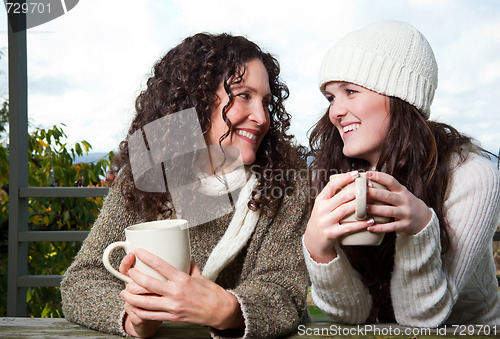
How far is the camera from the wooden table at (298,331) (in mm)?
880

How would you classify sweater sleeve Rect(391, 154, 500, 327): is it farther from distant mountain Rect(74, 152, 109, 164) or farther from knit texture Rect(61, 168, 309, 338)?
distant mountain Rect(74, 152, 109, 164)

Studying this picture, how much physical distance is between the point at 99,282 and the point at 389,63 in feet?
2.51

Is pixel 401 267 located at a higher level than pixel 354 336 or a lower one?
higher

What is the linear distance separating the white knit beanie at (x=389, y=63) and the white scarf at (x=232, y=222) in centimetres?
30

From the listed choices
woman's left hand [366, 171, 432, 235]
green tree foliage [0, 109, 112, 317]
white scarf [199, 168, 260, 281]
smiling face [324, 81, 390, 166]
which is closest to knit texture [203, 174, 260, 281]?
white scarf [199, 168, 260, 281]

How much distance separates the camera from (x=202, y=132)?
1.22 m

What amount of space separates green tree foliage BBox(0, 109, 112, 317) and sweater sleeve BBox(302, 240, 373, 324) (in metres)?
1.52

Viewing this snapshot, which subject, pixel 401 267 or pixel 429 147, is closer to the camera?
pixel 401 267

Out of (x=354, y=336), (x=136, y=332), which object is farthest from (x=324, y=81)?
(x=136, y=332)

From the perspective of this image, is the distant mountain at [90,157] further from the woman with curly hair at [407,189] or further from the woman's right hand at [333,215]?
the woman's right hand at [333,215]

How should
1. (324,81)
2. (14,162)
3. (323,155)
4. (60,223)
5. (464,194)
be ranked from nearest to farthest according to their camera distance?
(464,194) → (324,81) → (323,155) → (14,162) → (60,223)

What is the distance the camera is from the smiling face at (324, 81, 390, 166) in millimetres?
1104

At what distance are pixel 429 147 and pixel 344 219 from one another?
42 cm

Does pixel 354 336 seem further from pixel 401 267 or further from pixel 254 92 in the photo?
pixel 254 92
